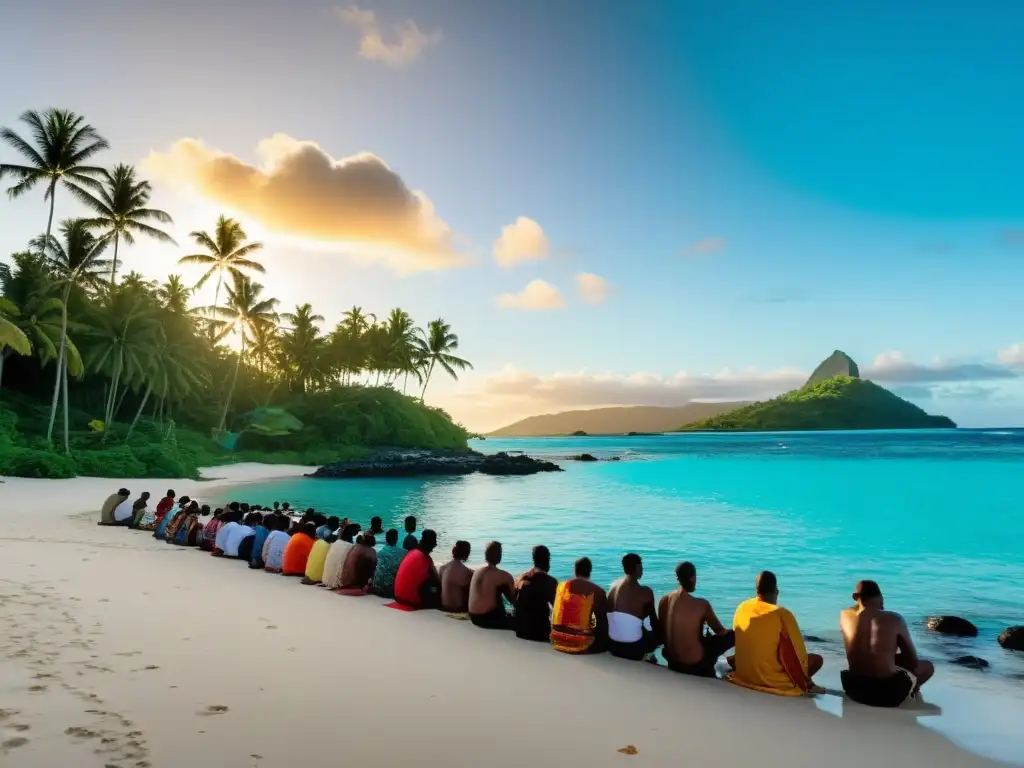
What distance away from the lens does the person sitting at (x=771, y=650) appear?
6.43 meters

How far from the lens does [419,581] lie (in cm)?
944

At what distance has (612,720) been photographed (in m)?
5.55

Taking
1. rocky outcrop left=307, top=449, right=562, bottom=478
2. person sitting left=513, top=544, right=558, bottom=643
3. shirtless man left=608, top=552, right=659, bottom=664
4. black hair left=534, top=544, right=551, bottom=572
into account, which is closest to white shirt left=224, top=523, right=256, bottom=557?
person sitting left=513, top=544, right=558, bottom=643

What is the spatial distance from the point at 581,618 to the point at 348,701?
2889mm

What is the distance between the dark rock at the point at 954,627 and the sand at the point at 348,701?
19.9 ft

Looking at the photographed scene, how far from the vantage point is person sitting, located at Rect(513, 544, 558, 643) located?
8.09 m

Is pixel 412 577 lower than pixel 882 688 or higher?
higher

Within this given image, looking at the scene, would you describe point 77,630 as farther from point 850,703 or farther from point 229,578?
point 850,703

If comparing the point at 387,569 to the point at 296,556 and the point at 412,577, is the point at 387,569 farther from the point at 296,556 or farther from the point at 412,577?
the point at 296,556

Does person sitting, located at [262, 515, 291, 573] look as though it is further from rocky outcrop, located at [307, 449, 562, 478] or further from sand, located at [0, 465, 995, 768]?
rocky outcrop, located at [307, 449, 562, 478]

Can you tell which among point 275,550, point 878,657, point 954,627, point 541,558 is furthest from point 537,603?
point 954,627

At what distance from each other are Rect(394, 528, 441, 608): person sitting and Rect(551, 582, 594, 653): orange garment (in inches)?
93.8

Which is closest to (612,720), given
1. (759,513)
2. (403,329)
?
(759,513)

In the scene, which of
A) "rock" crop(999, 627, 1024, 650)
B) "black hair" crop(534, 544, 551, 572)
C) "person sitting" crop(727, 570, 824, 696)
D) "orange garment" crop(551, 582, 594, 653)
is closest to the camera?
"person sitting" crop(727, 570, 824, 696)
